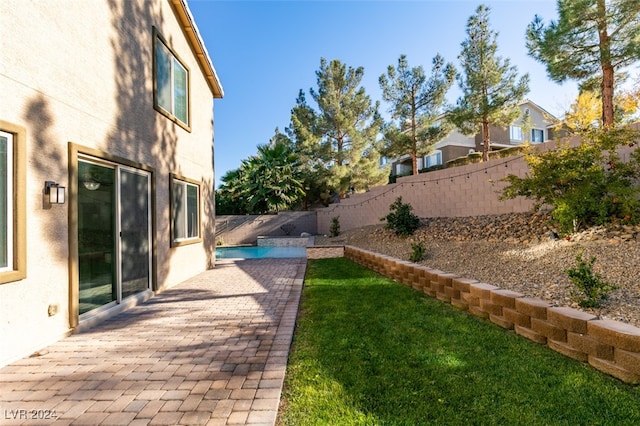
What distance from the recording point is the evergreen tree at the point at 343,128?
20.8 m

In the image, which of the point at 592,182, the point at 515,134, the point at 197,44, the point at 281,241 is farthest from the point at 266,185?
the point at 515,134

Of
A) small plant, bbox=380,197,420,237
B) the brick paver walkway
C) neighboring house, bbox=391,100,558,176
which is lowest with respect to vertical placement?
the brick paver walkway

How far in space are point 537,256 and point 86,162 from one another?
7169 millimetres

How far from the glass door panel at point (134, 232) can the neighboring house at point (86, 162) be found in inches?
1.2

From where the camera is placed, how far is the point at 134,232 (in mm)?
5410

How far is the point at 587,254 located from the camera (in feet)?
15.6

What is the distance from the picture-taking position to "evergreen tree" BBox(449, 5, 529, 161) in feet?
50.7

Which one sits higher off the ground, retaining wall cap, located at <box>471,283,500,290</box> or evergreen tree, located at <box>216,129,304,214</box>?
evergreen tree, located at <box>216,129,304,214</box>

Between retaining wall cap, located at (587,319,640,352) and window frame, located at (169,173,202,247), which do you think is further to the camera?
window frame, located at (169,173,202,247)

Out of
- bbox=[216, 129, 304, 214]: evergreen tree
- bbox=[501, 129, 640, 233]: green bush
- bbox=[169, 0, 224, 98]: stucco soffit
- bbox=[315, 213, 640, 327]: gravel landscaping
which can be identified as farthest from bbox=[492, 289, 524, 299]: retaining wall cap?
bbox=[216, 129, 304, 214]: evergreen tree

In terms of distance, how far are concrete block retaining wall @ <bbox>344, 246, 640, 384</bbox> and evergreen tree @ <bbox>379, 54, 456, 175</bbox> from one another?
15398 mm

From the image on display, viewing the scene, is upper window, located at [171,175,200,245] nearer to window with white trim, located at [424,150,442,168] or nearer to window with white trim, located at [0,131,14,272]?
window with white trim, located at [0,131,14,272]

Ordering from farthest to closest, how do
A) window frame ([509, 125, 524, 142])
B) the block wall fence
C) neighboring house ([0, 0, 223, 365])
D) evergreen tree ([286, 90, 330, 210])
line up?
window frame ([509, 125, 524, 142]) < evergreen tree ([286, 90, 330, 210]) < the block wall fence < neighboring house ([0, 0, 223, 365])

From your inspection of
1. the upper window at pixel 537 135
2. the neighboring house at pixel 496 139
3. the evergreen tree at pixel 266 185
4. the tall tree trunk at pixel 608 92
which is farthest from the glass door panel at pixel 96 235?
the upper window at pixel 537 135
